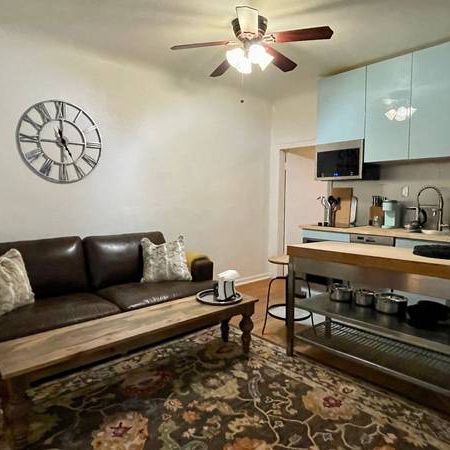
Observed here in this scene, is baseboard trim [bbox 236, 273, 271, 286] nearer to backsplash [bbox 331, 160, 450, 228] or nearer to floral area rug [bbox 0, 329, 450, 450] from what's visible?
backsplash [bbox 331, 160, 450, 228]

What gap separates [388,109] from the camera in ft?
11.1

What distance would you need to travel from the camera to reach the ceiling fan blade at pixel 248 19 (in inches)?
82.8

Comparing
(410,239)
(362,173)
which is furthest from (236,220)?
(410,239)

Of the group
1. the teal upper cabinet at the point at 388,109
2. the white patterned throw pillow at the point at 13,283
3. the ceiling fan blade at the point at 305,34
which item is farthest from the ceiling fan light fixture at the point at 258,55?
the white patterned throw pillow at the point at 13,283

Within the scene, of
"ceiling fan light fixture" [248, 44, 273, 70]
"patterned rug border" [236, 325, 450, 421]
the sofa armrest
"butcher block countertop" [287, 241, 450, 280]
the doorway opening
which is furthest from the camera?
the doorway opening

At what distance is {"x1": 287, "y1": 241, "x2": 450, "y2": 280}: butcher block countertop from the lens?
1.84 m

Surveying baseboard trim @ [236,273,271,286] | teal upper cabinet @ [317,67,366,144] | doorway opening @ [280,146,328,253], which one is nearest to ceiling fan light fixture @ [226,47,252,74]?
teal upper cabinet @ [317,67,366,144]

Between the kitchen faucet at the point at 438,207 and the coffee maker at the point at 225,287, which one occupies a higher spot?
the kitchen faucet at the point at 438,207

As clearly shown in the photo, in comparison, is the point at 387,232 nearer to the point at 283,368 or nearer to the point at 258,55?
the point at 283,368

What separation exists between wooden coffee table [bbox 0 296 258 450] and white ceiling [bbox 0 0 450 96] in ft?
7.17

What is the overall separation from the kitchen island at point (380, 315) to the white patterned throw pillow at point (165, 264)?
1.11 meters

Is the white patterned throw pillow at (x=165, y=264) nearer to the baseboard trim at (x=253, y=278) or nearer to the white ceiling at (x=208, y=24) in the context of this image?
the baseboard trim at (x=253, y=278)

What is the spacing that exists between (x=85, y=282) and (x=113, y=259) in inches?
12.2

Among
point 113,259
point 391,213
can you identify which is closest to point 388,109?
point 391,213
